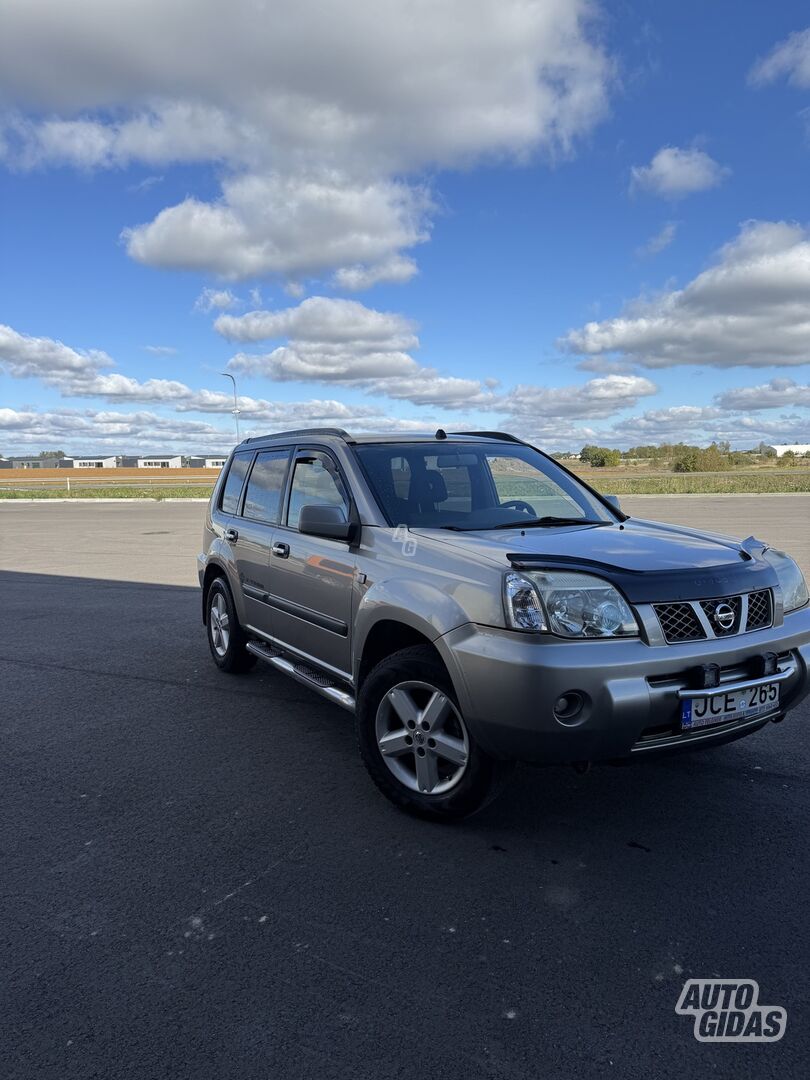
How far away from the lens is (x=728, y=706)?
10.3ft

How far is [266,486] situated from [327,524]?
162 cm

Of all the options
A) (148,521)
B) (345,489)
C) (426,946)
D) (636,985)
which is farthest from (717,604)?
(148,521)

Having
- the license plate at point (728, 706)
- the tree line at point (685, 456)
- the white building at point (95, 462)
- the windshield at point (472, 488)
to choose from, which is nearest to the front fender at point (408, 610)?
the windshield at point (472, 488)

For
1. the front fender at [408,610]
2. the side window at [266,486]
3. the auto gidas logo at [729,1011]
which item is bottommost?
the auto gidas logo at [729,1011]

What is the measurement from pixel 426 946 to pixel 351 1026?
0.44 meters

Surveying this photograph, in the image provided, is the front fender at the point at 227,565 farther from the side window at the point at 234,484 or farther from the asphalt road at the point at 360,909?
the asphalt road at the point at 360,909

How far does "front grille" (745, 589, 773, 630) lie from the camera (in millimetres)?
3303

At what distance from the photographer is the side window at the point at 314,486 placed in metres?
4.43

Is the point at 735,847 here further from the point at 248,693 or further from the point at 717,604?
the point at 248,693

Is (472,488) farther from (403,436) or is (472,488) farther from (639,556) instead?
(639,556)

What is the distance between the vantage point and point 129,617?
845 centimetres

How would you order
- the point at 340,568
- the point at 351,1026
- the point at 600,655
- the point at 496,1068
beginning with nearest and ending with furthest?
the point at 496,1068 → the point at 351,1026 → the point at 600,655 → the point at 340,568

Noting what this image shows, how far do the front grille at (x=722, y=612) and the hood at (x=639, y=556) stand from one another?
42 millimetres

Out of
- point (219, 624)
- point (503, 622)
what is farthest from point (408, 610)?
point (219, 624)
